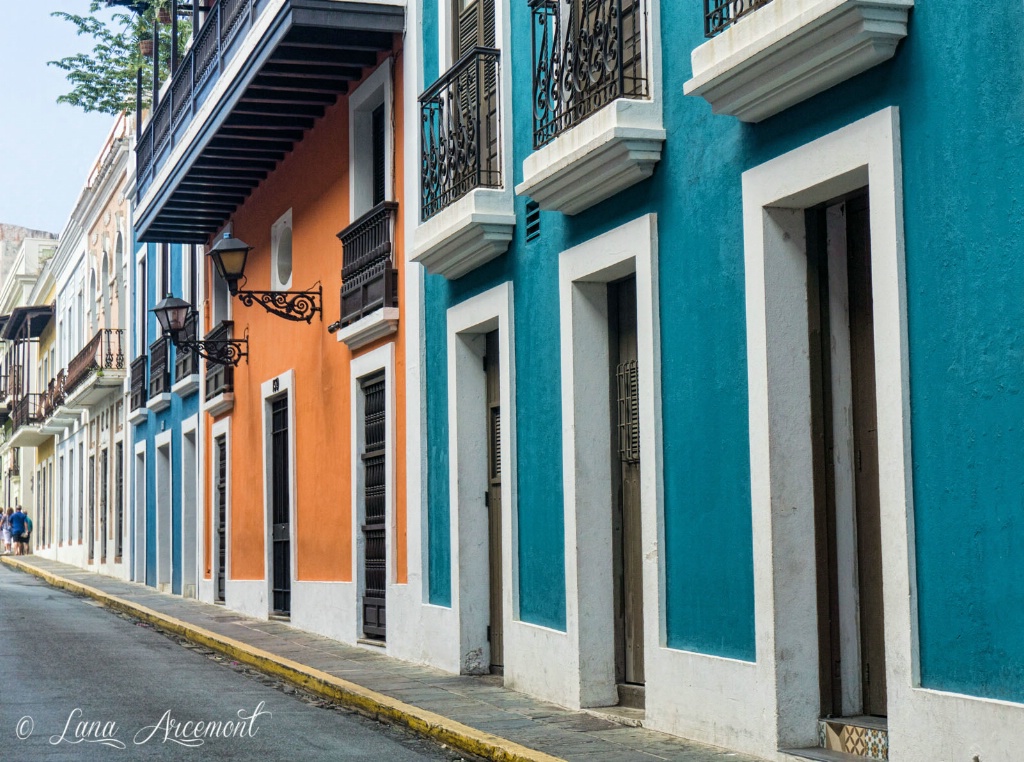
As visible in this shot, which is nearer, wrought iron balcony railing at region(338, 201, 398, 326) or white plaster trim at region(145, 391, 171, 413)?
wrought iron balcony railing at region(338, 201, 398, 326)

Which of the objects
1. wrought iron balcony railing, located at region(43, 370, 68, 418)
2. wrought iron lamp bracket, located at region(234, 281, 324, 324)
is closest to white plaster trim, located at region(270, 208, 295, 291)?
wrought iron lamp bracket, located at region(234, 281, 324, 324)

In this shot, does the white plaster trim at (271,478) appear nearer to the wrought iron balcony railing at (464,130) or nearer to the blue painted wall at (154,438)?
the blue painted wall at (154,438)

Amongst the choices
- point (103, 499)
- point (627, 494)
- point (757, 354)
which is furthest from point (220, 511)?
point (757, 354)

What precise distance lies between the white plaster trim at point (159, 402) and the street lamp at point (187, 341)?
4033 millimetres

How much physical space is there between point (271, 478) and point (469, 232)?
7766mm

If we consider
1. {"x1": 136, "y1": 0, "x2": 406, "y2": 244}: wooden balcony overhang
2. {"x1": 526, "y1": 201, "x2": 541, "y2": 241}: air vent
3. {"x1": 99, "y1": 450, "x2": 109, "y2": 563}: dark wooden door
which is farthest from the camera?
{"x1": 99, "y1": 450, "x2": 109, "y2": 563}: dark wooden door

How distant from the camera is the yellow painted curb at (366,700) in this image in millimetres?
7934

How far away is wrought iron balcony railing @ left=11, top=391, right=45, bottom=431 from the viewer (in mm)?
41438

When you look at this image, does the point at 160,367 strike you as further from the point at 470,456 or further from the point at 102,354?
the point at 470,456

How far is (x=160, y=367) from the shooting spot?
24438 mm

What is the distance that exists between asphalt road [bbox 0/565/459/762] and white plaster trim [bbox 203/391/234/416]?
5.24m

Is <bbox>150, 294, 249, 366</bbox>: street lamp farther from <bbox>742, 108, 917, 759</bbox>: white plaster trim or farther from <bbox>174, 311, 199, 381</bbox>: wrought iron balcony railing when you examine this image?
<bbox>742, 108, 917, 759</bbox>: white plaster trim

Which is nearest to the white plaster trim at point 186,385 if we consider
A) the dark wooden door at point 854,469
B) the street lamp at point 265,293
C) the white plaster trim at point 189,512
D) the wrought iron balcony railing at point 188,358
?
the wrought iron balcony railing at point 188,358

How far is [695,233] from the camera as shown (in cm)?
822
